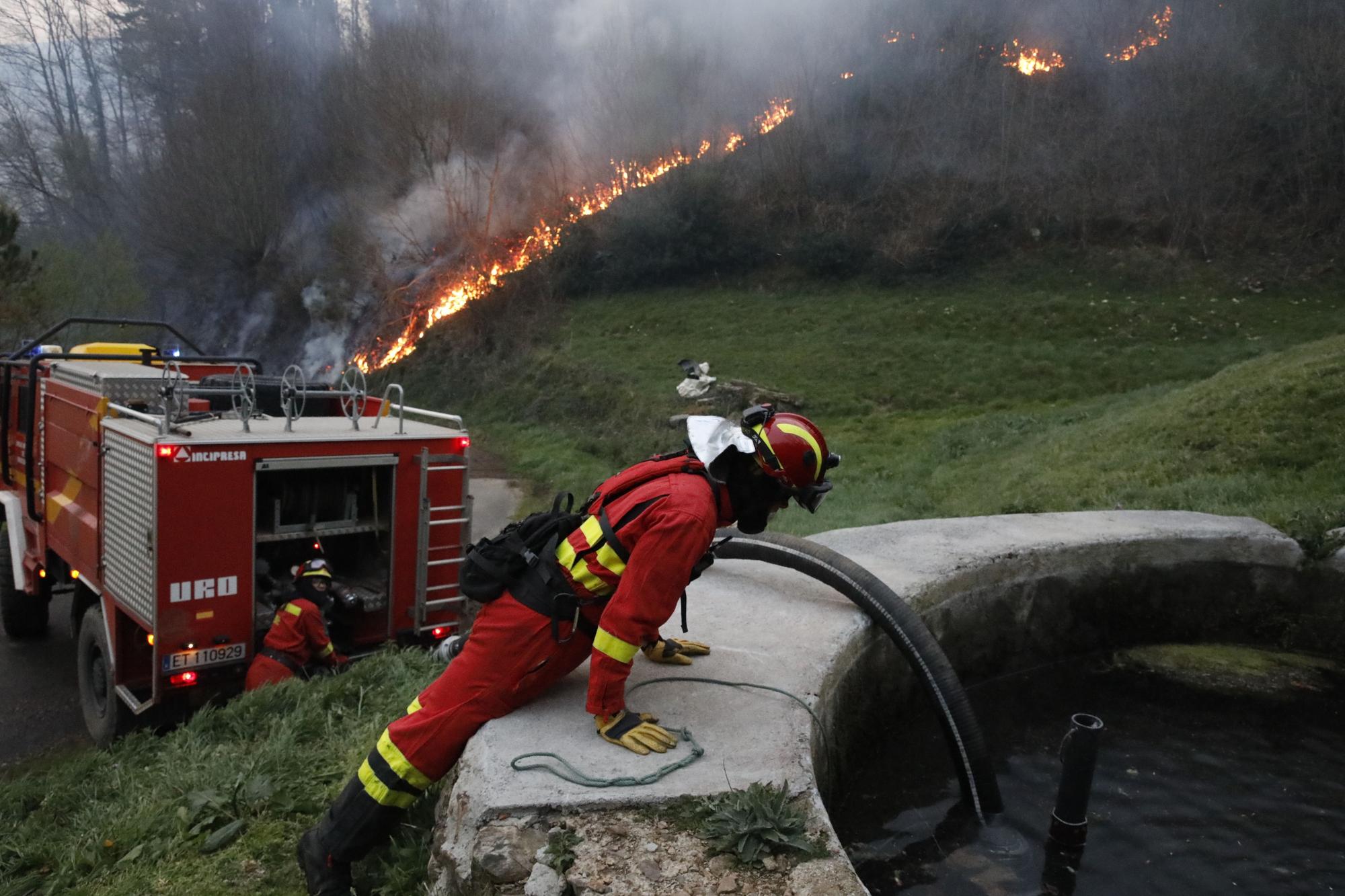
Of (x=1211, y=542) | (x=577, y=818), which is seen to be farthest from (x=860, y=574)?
(x=1211, y=542)

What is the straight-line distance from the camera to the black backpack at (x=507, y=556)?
121 inches

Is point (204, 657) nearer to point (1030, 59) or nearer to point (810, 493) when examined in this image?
point (810, 493)

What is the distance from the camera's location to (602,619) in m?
2.97

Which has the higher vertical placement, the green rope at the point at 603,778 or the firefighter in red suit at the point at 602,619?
the firefighter in red suit at the point at 602,619

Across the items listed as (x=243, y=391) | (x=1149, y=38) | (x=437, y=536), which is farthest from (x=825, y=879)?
(x=1149, y=38)

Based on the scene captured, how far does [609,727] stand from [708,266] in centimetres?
2602

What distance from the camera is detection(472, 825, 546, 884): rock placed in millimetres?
2430

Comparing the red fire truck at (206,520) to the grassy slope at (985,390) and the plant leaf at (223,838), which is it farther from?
the grassy slope at (985,390)

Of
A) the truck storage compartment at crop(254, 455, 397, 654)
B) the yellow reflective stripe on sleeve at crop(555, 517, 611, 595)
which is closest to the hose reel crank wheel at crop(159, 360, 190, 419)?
the truck storage compartment at crop(254, 455, 397, 654)

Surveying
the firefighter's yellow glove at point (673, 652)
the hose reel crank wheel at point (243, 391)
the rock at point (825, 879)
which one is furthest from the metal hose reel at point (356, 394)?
the rock at point (825, 879)

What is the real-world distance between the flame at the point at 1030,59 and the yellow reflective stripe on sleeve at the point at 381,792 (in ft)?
114

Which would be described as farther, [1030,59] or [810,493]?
[1030,59]

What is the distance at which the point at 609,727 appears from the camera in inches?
117

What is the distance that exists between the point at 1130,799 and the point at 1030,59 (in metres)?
34.0
